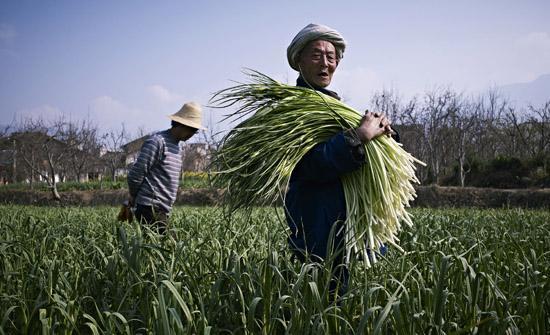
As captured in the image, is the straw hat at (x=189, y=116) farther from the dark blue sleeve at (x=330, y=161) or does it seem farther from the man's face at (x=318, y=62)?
the dark blue sleeve at (x=330, y=161)

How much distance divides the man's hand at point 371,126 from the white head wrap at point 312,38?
1.10 ft

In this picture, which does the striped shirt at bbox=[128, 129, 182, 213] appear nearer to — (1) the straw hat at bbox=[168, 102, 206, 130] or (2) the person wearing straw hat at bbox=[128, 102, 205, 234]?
(2) the person wearing straw hat at bbox=[128, 102, 205, 234]

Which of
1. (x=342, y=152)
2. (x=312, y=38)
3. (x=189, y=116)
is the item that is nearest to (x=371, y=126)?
(x=342, y=152)

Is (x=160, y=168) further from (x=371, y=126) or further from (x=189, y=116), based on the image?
(x=371, y=126)

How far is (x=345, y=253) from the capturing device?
1.73 m

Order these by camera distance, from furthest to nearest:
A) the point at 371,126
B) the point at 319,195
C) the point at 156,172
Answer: the point at 156,172
the point at 319,195
the point at 371,126

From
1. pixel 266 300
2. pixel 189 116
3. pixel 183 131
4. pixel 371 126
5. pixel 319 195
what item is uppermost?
pixel 189 116

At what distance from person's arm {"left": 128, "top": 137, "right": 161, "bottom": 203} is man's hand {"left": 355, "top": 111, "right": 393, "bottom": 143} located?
1924mm

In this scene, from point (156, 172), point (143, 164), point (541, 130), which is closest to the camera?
point (143, 164)

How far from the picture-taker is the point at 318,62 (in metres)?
1.79

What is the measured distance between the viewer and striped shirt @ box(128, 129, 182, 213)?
3.18 m

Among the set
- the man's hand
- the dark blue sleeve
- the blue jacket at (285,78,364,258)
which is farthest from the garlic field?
the man's hand

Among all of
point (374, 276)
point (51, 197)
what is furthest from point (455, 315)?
point (51, 197)

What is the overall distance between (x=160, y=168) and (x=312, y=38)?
1.88 metres
